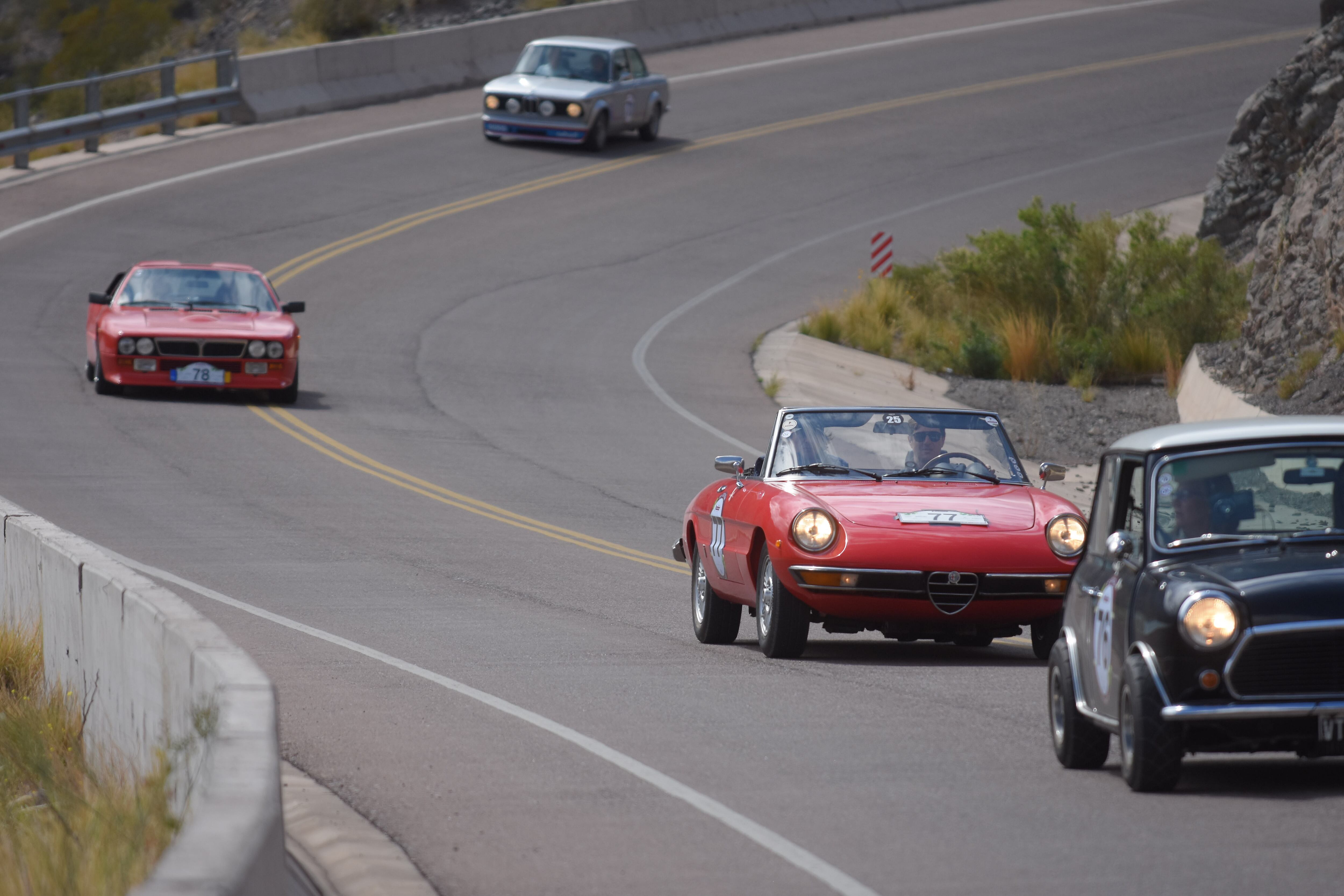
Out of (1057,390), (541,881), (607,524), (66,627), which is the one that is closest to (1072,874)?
(541,881)

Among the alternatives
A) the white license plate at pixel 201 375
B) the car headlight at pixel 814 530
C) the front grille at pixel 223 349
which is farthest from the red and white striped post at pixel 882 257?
the car headlight at pixel 814 530

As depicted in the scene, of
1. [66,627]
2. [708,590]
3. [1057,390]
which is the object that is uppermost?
[66,627]

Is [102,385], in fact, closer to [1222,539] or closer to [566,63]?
[566,63]

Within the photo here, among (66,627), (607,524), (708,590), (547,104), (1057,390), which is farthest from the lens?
(547,104)

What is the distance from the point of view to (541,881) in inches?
258

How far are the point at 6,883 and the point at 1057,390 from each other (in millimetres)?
24949

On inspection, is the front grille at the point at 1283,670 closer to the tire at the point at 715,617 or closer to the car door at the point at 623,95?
the tire at the point at 715,617

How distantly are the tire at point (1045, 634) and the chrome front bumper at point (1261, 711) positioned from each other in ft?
12.7

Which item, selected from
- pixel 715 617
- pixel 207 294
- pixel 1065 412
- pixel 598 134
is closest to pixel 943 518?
pixel 715 617

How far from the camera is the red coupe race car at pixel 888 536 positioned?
1102 centimetres

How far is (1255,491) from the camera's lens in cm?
809

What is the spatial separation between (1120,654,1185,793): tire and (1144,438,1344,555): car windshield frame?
555 mm

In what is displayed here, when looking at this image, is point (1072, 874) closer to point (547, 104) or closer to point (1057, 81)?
point (547, 104)

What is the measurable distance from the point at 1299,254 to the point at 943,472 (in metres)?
15.2
